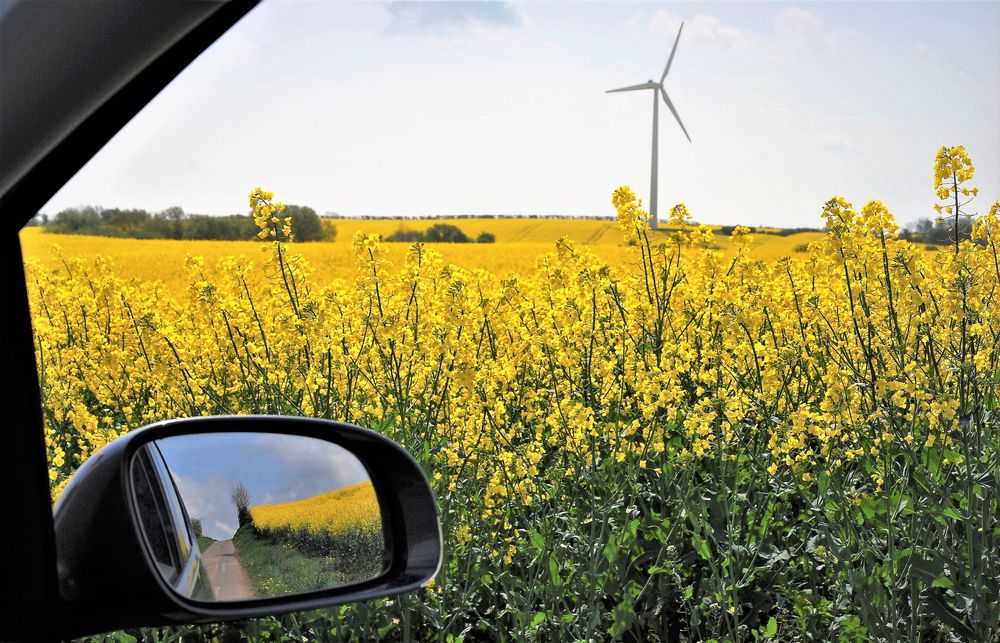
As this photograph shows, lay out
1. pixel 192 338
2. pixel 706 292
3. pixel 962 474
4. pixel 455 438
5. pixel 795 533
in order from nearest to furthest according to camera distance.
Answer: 1. pixel 962 474
2. pixel 455 438
3. pixel 795 533
4. pixel 706 292
5. pixel 192 338

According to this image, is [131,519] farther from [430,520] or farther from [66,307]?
[66,307]

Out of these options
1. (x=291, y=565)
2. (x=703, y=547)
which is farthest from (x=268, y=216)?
(x=291, y=565)

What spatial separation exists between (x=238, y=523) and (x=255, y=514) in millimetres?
26

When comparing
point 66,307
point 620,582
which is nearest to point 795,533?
point 620,582

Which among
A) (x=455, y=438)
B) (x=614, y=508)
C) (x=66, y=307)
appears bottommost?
(x=614, y=508)

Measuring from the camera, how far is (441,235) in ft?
93.9

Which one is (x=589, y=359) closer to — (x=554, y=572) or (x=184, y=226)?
(x=554, y=572)

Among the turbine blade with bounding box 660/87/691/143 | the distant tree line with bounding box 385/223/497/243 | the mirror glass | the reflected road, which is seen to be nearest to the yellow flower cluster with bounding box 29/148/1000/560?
the mirror glass

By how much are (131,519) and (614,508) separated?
98.4 inches

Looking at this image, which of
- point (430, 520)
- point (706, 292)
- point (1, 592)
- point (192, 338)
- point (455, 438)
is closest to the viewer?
point (1, 592)

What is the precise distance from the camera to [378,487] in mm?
1120

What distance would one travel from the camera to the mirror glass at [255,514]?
0.91 metres

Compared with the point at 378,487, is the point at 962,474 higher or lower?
lower

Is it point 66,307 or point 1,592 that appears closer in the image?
point 1,592
